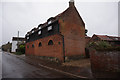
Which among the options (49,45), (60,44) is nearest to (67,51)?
(60,44)

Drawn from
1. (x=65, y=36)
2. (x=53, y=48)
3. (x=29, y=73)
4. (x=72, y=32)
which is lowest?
(x=29, y=73)

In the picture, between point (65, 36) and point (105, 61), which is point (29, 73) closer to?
point (105, 61)

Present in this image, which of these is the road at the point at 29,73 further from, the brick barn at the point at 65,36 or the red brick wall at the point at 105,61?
the brick barn at the point at 65,36

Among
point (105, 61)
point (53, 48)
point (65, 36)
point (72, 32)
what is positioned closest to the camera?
point (105, 61)

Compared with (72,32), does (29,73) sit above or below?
below

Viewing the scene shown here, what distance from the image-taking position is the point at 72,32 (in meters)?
15.0

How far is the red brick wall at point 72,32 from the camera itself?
1377cm

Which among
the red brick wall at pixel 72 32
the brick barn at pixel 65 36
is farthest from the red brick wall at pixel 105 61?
the red brick wall at pixel 72 32

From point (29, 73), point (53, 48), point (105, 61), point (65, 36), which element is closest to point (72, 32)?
point (65, 36)

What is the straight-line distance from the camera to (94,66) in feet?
27.7

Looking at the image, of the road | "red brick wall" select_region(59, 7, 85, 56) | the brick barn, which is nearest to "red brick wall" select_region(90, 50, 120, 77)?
the road

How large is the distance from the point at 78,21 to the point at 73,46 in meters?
5.70

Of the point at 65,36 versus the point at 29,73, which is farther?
the point at 65,36

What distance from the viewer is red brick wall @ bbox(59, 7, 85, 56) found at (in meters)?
13.8
